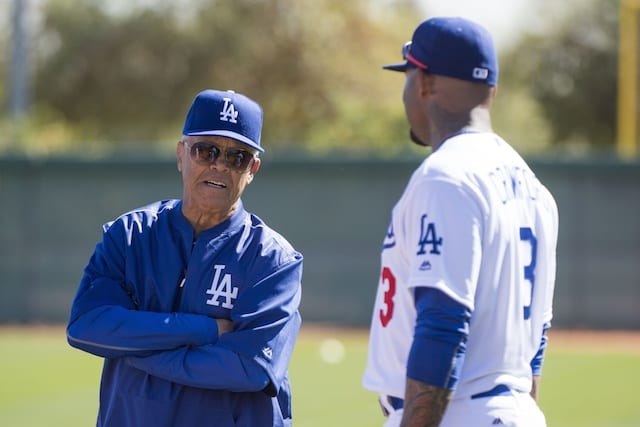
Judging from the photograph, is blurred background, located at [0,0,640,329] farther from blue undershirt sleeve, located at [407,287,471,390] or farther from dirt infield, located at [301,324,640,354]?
blue undershirt sleeve, located at [407,287,471,390]

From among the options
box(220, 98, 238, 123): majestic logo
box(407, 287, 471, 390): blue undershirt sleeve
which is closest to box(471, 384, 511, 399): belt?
box(407, 287, 471, 390): blue undershirt sleeve

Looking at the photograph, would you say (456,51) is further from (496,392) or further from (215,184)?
(215,184)

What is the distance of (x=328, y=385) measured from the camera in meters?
12.1

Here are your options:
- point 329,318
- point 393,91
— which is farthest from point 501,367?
point 393,91

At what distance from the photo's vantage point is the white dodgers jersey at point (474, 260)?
3.14 m

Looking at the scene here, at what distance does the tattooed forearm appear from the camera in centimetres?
310

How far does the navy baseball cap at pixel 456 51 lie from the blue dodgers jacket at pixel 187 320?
1.05 m

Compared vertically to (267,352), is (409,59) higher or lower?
higher

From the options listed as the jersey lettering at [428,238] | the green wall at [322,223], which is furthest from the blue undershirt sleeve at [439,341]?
the green wall at [322,223]

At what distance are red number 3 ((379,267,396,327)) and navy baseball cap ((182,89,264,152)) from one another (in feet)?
3.19

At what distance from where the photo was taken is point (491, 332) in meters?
3.25

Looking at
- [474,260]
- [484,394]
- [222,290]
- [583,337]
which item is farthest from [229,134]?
[583,337]

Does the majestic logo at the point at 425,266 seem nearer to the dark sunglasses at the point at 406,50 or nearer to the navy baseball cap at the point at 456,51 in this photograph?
the navy baseball cap at the point at 456,51

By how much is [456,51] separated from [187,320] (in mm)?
1347
